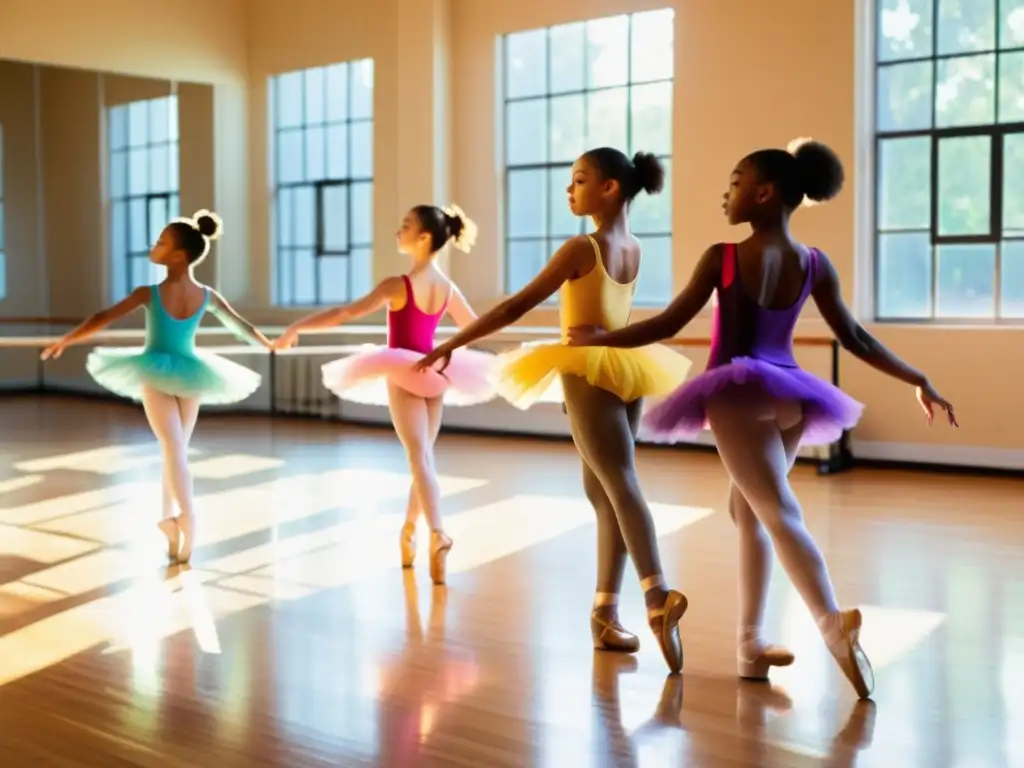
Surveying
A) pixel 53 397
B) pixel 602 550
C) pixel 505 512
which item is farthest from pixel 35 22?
pixel 602 550

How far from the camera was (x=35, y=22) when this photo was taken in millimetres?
9281

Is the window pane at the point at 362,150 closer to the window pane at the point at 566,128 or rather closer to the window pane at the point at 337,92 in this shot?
the window pane at the point at 337,92

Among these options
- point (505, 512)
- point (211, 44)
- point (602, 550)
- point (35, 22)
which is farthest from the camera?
point (211, 44)

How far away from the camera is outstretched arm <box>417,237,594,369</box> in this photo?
10.6 feet

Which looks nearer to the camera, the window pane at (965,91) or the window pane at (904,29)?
the window pane at (965,91)

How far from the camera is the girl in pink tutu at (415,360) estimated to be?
4441 mm

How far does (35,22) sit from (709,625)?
292 inches

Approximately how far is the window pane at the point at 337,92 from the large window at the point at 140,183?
161 centimetres

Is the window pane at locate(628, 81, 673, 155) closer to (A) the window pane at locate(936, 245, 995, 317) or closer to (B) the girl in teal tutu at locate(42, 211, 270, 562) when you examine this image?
(A) the window pane at locate(936, 245, 995, 317)

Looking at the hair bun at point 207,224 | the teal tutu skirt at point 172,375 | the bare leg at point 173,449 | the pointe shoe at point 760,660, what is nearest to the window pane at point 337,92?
the hair bun at point 207,224

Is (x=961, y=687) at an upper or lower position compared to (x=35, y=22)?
lower

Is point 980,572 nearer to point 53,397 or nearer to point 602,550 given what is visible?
point 602,550

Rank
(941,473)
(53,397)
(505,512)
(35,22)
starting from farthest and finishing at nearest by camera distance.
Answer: (53,397) < (35,22) < (941,473) < (505,512)

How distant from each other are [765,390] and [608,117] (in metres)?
6.27
